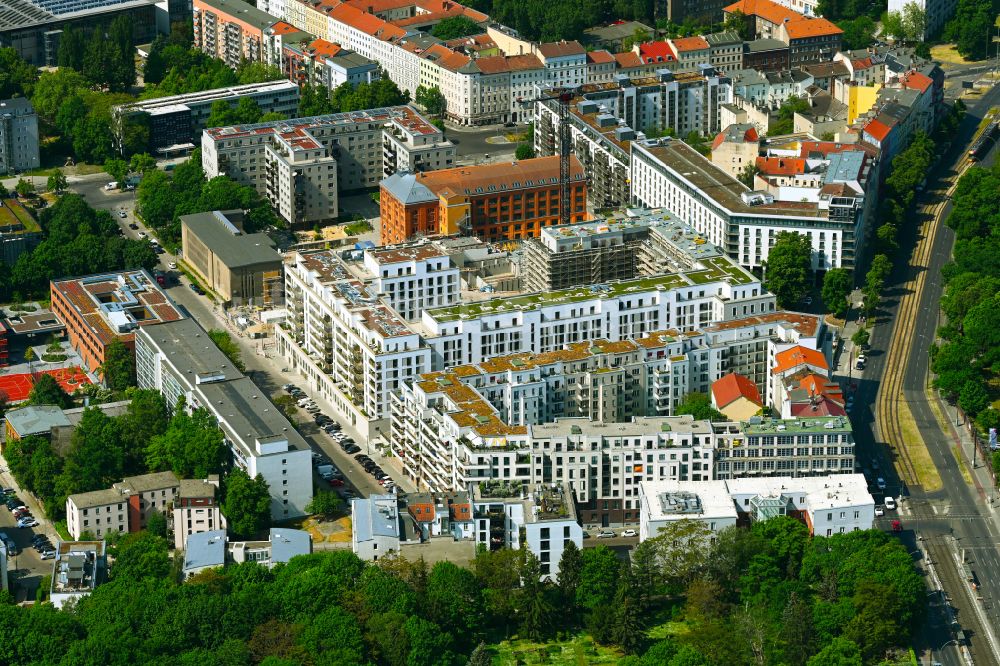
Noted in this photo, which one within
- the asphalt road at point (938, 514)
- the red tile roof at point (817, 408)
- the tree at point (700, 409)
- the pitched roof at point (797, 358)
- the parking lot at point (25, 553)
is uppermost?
the pitched roof at point (797, 358)

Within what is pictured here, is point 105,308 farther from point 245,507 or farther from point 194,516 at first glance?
point 245,507

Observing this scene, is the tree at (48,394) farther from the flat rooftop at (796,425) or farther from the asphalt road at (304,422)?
the flat rooftop at (796,425)

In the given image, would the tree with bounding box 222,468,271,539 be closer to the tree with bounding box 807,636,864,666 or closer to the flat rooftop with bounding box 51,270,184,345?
the flat rooftop with bounding box 51,270,184,345

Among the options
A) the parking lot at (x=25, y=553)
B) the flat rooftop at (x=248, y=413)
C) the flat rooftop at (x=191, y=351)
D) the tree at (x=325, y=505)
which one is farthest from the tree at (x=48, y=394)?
the tree at (x=325, y=505)

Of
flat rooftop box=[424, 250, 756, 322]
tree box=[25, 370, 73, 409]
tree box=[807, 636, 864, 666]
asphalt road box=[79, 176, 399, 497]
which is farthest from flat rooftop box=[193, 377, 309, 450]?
tree box=[807, 636, 864, 666]

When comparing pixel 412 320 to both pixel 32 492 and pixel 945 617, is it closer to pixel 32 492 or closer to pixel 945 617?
pixel 32 492

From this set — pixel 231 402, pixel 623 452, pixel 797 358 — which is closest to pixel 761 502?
pixel 623 452

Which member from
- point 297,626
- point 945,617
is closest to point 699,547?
point 945,617
